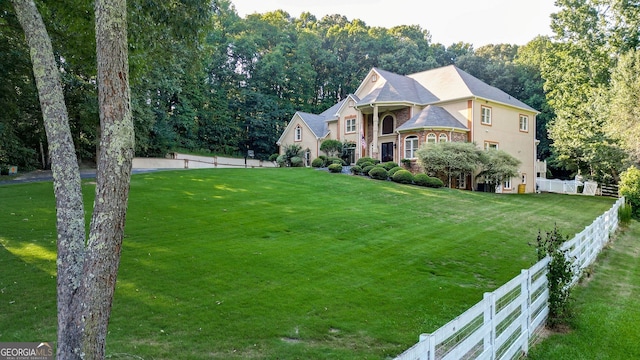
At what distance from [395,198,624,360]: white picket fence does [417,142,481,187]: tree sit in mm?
15623

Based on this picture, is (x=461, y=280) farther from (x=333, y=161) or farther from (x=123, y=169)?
(x=333, y=161)

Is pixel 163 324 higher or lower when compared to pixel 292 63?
lower

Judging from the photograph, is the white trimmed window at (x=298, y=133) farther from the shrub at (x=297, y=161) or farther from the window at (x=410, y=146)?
the window at (x=410, y=146)

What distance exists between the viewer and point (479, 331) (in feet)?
11.9

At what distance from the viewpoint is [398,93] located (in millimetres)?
28375

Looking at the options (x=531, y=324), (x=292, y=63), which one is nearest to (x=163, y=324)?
(x=531, y=324)

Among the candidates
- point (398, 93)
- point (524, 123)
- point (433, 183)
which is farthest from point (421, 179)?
point (524, 123)

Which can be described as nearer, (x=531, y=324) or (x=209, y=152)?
(x=531, y=324)

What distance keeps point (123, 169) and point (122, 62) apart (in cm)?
91

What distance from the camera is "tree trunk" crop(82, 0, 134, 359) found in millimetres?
2891

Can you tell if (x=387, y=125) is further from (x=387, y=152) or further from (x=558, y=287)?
(x=558, y=287)

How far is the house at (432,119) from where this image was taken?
26484mm

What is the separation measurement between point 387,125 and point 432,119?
4677 millimetres

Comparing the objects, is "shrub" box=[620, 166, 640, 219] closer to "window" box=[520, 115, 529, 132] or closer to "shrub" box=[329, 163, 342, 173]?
"window" box=[520, 115, 529, 132]
